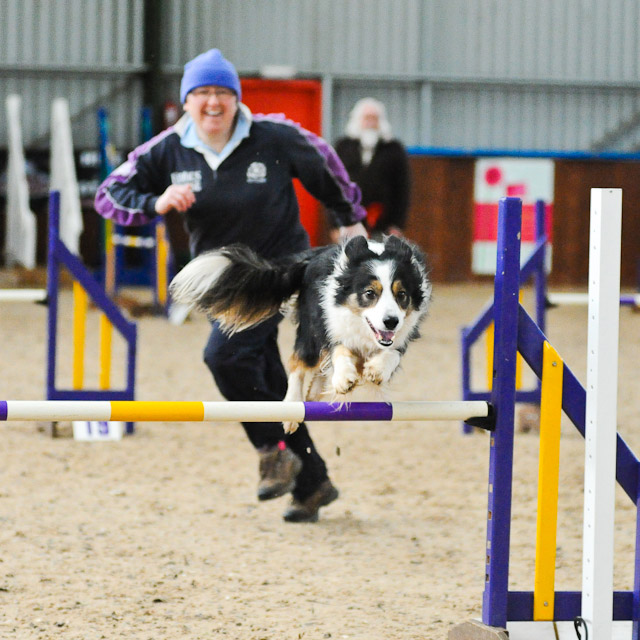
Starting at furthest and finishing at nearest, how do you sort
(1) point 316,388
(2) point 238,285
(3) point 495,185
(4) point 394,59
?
(4) point 394,59 < (3) point 495,185 < (1) point 316,388 < (2) point 238,285

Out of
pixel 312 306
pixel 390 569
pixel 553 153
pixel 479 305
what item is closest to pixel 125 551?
pixel 390 569

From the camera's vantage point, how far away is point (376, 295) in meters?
2.92

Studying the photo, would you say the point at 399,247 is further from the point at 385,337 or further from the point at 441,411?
the point at 441,411

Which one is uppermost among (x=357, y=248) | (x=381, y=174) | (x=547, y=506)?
(x=381, y=174)

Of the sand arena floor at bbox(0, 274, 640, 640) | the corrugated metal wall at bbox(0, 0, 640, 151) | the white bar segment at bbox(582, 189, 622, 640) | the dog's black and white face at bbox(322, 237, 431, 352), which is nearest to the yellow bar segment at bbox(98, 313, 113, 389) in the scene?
the sand arena floor at bbox(0, 274, 640, 640)

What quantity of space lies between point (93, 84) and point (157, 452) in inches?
372

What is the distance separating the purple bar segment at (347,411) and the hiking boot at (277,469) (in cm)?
139

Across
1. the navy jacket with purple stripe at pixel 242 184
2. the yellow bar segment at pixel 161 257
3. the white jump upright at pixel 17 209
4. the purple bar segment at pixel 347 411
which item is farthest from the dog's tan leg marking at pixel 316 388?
the white jump upright at pixel 17 209

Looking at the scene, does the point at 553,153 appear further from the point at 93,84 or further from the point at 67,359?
the point at 67,359

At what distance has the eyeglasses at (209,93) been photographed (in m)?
3.77

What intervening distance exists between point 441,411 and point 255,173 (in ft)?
4.87

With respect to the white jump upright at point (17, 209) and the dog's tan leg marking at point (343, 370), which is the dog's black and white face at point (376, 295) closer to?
the dog's tan leg marking at point (343, 370)

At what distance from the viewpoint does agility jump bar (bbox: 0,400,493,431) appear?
2.57 meters

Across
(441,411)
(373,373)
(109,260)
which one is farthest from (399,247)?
(109,260)
